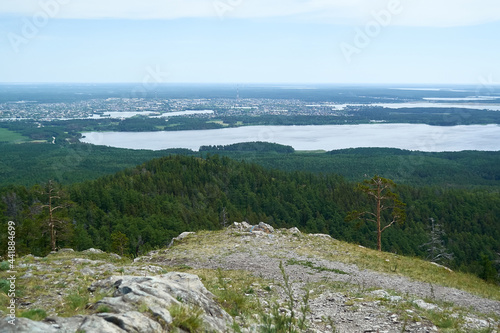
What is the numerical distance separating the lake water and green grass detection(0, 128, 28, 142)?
74.9 ft

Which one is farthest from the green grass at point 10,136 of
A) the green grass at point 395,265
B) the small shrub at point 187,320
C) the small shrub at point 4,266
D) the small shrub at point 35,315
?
the small shrub at point 187,320

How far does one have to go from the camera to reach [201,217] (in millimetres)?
47375

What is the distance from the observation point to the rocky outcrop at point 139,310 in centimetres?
553

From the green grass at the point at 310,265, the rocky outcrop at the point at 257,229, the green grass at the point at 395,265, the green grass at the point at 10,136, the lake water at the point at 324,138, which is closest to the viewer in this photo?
the green grass at the point at 395,265

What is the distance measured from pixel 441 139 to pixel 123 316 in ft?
588

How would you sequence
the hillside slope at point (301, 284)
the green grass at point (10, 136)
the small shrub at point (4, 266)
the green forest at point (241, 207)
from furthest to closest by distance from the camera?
1. the green grass at point (10, 136)
2. the green forest at point (241, 207)
3. the small shrub at point (4, 266)
4. the hillside slope at point (301, 284)

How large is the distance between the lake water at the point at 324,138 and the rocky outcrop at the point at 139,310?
429ft

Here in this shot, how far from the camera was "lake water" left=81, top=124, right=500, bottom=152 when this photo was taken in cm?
14500

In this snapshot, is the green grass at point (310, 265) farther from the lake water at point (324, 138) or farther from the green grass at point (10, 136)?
the green grass at point (10, 136)

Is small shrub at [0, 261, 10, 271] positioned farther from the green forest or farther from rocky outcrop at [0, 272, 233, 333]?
the green forest

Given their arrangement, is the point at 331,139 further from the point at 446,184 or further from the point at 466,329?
the point at 466,329

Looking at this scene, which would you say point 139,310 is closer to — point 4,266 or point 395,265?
point 4,266

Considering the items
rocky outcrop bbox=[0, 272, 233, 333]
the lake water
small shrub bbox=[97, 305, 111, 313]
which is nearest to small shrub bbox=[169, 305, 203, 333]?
rocky outcrop bbox=[0, 272, 233, 333]

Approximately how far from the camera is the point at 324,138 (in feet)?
552
